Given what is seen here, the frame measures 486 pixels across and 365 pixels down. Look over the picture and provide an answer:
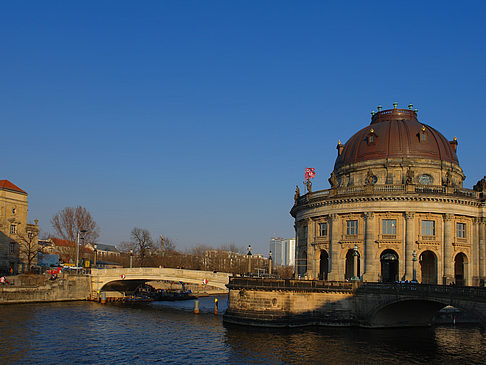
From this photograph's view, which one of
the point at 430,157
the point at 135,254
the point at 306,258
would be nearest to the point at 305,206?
the point at 306,258

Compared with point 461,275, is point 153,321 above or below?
below

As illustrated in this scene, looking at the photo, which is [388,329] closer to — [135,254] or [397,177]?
[397,177]

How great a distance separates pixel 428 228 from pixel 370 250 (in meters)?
7.40

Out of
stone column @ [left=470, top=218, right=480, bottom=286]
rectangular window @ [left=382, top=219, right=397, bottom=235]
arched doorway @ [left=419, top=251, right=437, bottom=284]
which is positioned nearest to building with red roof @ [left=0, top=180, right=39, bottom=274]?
rectangular window @ [left=382, top=219, right=397, bottom=235]

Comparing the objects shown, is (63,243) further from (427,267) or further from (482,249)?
(482,249)

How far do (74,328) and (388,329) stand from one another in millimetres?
31537

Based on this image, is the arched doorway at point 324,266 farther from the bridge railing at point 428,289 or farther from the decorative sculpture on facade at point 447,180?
the decorative sculpture on facade at point 447,180

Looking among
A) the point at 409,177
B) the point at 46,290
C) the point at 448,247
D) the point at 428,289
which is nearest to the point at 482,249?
the point at 448,247

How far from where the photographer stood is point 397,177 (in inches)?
2741

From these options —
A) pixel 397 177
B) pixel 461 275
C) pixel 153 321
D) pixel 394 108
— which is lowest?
pixel 153 321

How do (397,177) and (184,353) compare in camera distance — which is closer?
(184,353)

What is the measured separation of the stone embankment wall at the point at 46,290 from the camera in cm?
7070

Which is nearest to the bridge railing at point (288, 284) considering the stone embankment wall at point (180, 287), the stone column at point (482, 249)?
the stone column at point (482, 249)

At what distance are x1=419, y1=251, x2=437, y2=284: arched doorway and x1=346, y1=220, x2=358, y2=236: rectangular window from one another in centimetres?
953
